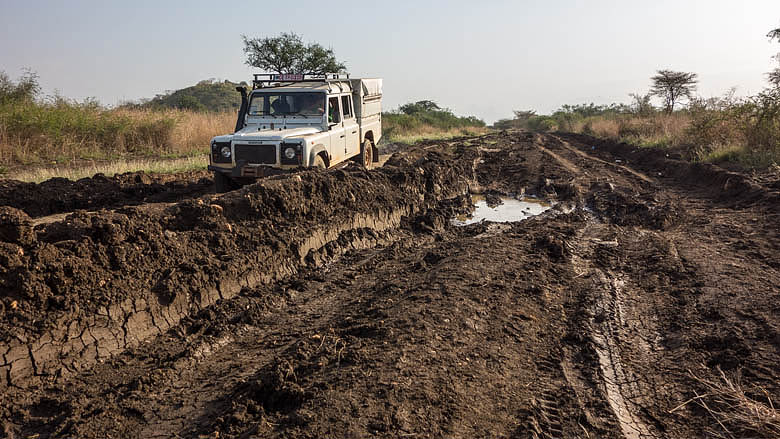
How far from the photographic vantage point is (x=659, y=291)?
5.67m

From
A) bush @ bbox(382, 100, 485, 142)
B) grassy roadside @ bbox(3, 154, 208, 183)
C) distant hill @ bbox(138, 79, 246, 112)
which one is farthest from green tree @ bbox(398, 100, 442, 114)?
grassy roadside @ bbox(3, 154, 208, 183)

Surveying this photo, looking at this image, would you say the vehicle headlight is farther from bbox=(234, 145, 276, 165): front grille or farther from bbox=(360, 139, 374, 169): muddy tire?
bbox=(360, 139, 374, 169): muddy tire

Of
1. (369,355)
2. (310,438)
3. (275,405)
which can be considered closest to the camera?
(310,438)

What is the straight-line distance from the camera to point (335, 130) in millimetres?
10555

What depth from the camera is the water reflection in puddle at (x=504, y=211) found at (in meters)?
9.94

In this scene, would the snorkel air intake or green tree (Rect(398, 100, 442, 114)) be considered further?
green tree (Rect(398, 100, 442, 114))

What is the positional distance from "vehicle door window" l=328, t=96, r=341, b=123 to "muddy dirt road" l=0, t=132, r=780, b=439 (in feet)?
9.65

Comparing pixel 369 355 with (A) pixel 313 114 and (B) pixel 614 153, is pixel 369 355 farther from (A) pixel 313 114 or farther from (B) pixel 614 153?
(B) pixel 614 153

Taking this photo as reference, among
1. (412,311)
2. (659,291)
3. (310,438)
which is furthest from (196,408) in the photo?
(659,291)

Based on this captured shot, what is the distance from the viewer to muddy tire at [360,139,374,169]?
12971mm

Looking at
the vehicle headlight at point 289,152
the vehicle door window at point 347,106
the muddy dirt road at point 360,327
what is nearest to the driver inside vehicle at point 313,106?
the vehicle door window at point 347,106

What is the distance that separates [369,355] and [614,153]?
20278 millimetres

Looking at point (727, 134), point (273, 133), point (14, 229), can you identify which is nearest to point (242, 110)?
point (273, 133)

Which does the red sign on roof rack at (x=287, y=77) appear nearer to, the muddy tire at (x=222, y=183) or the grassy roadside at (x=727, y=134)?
the muddy tire at (x=222, y=183)
